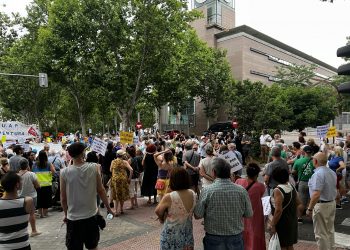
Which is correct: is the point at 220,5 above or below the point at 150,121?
above

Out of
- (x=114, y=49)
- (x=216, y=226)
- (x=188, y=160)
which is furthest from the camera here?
(x=114, y=49)

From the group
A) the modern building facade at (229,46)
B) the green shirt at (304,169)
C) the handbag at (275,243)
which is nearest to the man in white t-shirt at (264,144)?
the green shirt at (304,169)

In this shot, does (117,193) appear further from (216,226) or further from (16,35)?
(16,35)

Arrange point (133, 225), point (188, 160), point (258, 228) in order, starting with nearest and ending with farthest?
point (258, 228) < point (133, 225) < point (188, 160)

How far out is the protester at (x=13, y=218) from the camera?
401 cm

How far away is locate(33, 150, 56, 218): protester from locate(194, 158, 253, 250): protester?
20.2ft

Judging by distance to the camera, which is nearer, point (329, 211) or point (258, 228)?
point (258, 228)

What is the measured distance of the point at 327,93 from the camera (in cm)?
4344

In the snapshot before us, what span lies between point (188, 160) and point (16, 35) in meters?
31.4

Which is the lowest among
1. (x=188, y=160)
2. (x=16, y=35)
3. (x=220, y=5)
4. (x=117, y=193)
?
(x=117, y=193)

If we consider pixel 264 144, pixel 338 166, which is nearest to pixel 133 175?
pixel 338 166

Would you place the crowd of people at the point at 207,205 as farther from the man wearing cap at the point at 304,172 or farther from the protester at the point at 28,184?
the man wearing cap at the point at 304,172

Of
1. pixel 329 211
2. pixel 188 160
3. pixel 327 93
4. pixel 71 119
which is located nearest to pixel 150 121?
pixel 71 119

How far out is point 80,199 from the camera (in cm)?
461
